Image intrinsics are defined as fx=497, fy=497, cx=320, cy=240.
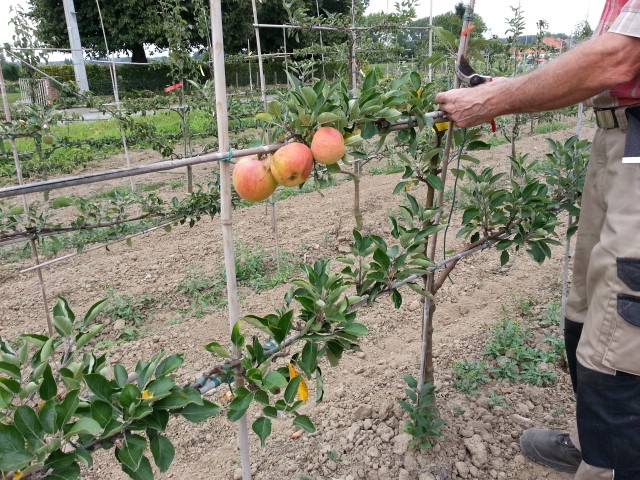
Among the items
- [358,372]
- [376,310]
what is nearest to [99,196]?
[376,310]

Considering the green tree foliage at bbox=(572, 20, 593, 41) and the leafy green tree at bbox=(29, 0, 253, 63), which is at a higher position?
the leafy green tree at bbox=(29, 0, 253, 63)

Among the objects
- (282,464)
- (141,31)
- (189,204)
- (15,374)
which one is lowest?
(282,464)

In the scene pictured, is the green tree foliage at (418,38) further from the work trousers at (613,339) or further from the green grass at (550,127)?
the green grass at (550,127)

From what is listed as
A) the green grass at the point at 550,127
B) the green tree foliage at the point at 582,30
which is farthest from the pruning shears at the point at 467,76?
the green tree foliage at the point at 582,30

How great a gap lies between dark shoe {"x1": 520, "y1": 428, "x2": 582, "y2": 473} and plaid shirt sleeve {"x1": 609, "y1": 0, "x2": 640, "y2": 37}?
4.99ft

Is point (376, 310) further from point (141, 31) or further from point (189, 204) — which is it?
point (141, 31)

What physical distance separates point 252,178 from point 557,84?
0.89 m

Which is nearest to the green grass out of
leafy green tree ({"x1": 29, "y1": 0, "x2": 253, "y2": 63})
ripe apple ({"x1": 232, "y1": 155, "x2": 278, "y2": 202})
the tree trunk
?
ripe apple ({"x1": 232, "y1": 155, "x2": 278, "y2": 202})

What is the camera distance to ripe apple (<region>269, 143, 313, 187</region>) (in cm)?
127

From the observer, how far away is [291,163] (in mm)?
1266

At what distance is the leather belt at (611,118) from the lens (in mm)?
1503

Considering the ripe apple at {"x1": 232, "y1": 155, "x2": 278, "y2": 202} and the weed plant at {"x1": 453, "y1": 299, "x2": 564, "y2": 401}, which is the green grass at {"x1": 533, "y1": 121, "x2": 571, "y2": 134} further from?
the ripe apple at {"x1": 232, "y1": 155, "x2": 278, "y2": 202}

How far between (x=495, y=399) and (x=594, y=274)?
1.04 meters

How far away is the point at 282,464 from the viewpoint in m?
2.09
